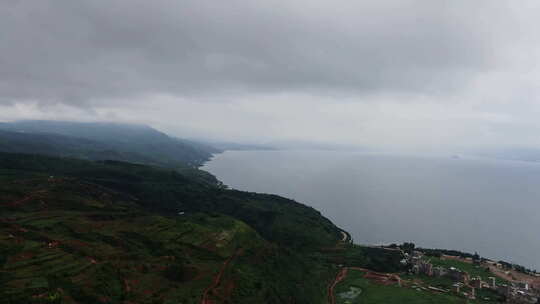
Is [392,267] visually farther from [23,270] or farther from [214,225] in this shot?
[23,270]

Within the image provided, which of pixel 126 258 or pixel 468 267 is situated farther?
pixel 468 267

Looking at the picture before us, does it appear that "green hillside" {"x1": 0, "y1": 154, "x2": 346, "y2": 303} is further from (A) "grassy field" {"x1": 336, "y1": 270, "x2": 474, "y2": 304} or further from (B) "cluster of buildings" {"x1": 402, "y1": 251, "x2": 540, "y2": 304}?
(B) "cluster of buildings" {"x1": 402, "y1": 251, "x2": 540, "y2": 304}

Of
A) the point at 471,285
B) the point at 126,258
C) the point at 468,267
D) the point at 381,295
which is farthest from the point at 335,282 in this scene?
the point at 126,258

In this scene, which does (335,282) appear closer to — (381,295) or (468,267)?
(381,295)

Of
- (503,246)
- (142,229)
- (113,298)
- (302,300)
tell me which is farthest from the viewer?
(503,246)

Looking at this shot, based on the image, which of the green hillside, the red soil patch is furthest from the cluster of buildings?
the green hillside

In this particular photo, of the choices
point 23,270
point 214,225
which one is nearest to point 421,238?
point 214,225
